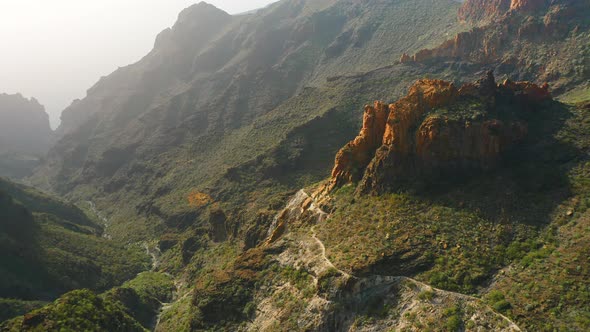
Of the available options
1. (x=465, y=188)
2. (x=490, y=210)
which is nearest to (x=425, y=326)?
(x=490, y=210)

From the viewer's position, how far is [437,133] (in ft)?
150

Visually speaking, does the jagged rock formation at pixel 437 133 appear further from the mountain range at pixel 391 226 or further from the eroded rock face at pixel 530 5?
the eroded rock face at pixel 530 5

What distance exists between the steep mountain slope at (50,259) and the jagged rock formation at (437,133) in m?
53.3

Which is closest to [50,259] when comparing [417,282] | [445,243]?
[417,282]

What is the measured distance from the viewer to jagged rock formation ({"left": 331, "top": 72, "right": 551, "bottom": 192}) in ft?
149

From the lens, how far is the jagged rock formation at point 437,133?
45312 millimetres

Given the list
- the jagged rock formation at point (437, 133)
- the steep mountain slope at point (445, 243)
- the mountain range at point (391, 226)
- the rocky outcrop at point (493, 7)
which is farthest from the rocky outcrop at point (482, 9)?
the steep mountain slope at point (445, 243)

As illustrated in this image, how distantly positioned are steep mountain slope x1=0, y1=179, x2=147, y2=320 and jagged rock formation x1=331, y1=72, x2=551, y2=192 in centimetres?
5326

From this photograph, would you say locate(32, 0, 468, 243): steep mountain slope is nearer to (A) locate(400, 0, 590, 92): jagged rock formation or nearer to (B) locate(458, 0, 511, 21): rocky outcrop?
(B) locate(458, 0, 511, 21): rocky outcrop

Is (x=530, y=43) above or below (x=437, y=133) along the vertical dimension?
below

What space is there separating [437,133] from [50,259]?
73.1 metres

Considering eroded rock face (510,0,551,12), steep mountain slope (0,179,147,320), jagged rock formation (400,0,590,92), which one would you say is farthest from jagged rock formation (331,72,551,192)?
eroded rock face (510,0,551,12)

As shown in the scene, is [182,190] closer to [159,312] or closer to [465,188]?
[159,312]

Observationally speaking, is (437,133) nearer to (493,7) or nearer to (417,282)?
(417,282)
